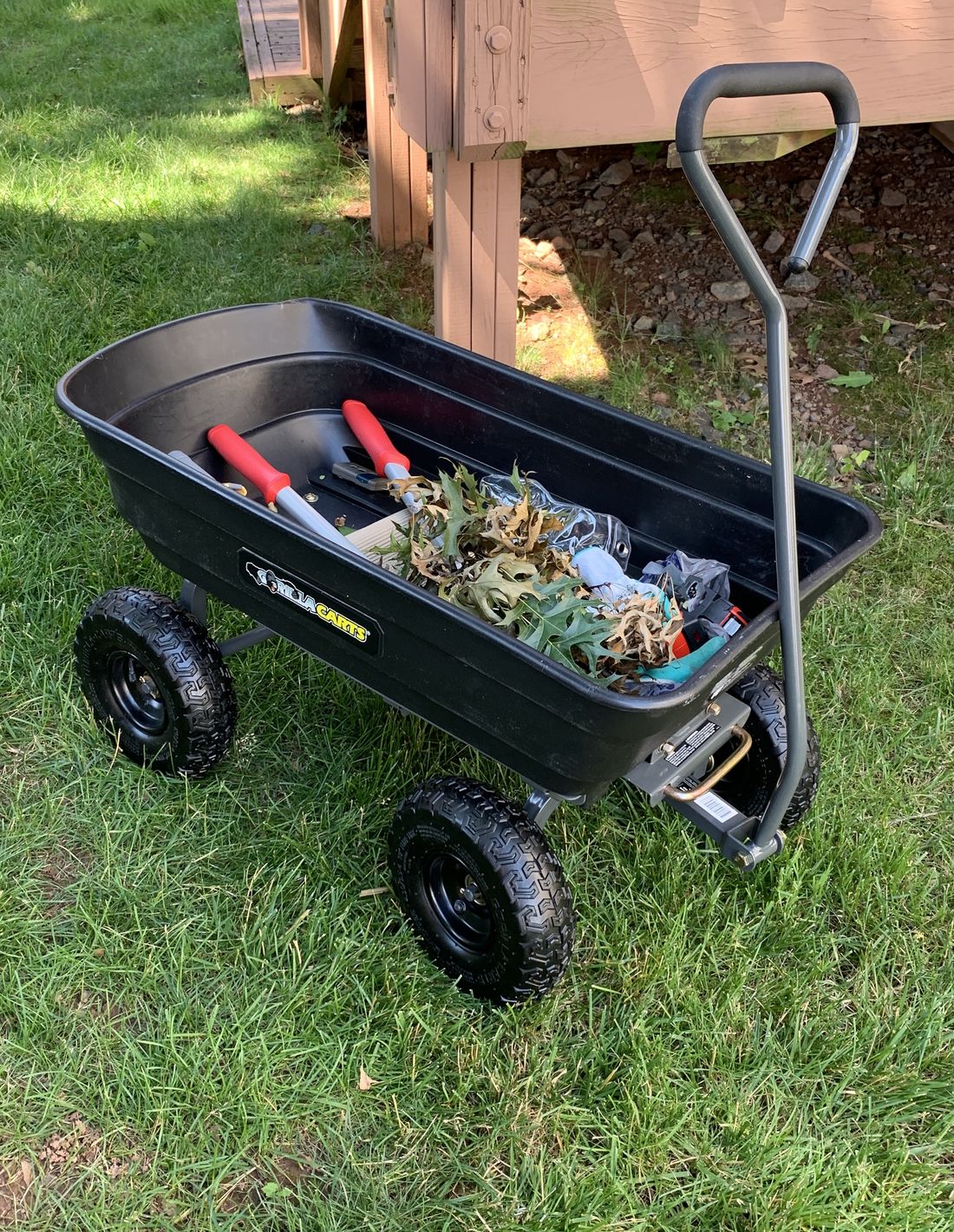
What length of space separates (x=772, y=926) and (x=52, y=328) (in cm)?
330

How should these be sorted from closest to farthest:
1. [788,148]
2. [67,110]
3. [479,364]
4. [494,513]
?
[494,513]
[479,364]
[788,148]
[67,110]

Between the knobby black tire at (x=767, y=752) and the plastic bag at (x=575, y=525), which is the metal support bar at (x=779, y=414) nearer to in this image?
the knobby black tire at (x=767, y=752)

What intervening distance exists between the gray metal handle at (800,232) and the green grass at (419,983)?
72cm

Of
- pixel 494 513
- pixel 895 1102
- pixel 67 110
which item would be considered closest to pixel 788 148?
pixel 494 513

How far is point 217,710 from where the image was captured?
2.30 metres

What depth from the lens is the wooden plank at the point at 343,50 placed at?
500 cm

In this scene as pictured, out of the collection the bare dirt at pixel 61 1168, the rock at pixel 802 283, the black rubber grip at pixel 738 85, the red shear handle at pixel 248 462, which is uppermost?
the black rubber grip at pixel 738 85

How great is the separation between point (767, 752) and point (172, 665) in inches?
51.4

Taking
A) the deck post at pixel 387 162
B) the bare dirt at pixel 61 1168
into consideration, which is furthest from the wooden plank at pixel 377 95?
the bare dirt at pixel 61 1168

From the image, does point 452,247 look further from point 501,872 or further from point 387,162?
point 501,872

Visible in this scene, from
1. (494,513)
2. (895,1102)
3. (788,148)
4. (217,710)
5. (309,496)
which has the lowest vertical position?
(895,1102)

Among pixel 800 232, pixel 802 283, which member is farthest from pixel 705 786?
pixel 802 283

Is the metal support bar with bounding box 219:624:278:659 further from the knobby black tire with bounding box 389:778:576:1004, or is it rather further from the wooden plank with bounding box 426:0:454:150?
the wooden plank with bounding box 426:0:454:150

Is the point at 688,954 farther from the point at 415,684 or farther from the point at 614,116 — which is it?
the point at 614,116
